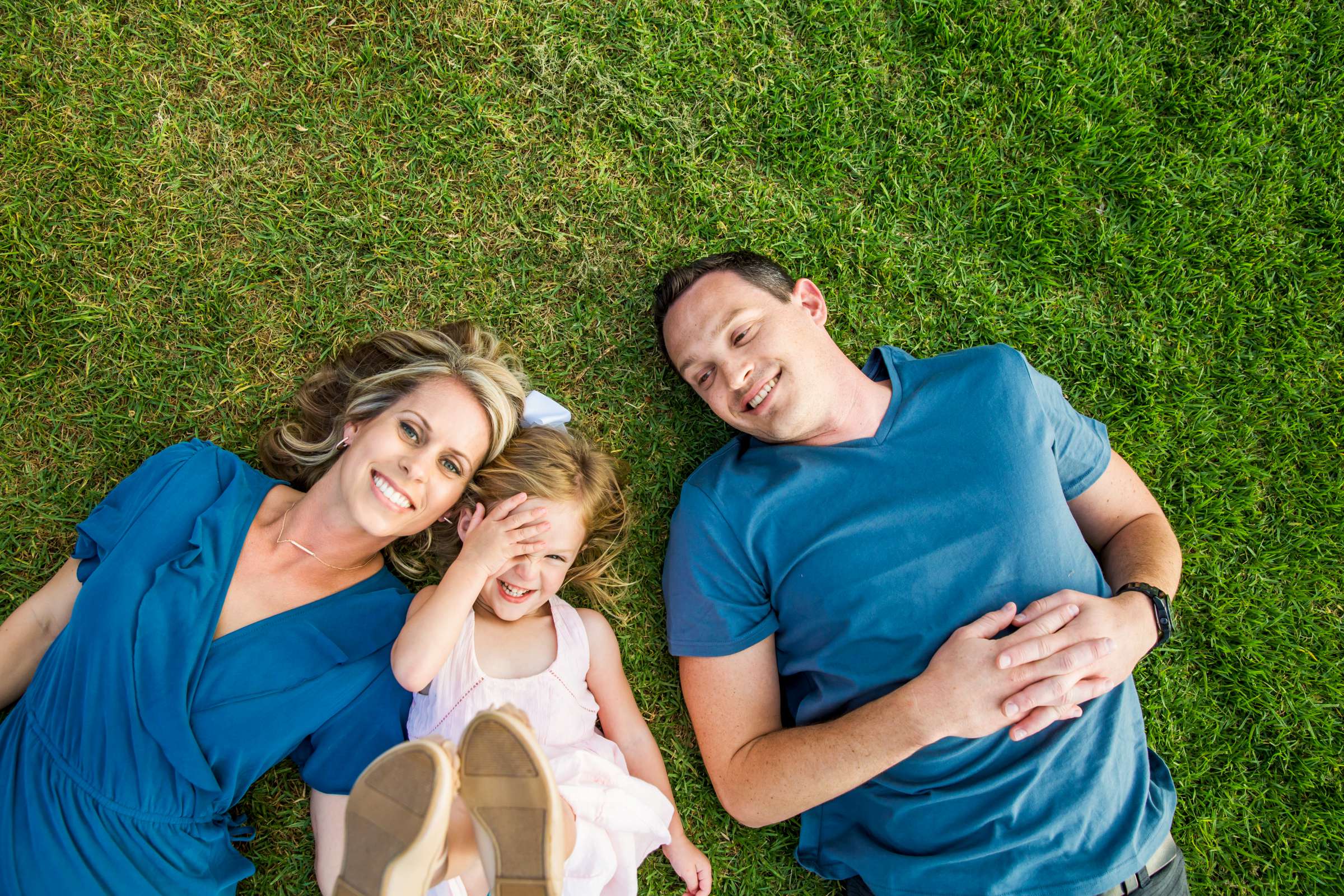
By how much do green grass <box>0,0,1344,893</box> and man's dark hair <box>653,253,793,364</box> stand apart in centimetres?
28

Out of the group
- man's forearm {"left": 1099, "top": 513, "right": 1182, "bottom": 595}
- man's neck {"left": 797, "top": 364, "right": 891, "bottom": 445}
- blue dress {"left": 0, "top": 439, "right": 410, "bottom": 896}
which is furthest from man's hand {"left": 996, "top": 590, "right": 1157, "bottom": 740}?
blue dress {"left": 0, "top": 439, "right": 410, "bottom": 896}

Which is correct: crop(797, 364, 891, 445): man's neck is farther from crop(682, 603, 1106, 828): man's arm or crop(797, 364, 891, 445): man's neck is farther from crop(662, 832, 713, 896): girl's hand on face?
crop(662, 832, 713, 896): girl's hand on face

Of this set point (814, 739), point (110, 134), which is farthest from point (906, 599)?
point (110, 134)

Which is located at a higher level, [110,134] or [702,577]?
[110,134]

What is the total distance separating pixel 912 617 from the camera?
3.18 m

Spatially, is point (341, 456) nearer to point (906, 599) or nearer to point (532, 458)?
point (532, 458)

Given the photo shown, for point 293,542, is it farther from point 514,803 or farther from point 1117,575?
point 1117,575

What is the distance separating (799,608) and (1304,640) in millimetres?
2700

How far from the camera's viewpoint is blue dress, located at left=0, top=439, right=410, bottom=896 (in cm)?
303

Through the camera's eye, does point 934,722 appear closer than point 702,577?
Yes

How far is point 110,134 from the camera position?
3838mm

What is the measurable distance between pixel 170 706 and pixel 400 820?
4.24 ft

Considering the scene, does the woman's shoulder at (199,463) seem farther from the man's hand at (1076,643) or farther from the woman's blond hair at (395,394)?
the man's hand at (1076,643)

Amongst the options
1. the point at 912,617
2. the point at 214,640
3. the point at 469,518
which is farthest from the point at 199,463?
the point at 912,617
